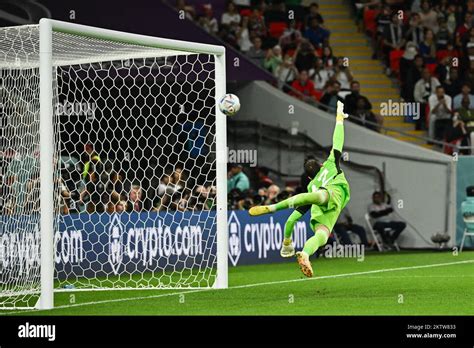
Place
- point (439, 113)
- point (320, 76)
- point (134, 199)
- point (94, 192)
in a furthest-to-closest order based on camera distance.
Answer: point (320, 76)
point (439, 113)
point (134, 199)
point (94, 192)

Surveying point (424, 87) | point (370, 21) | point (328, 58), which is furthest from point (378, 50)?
point (424, 87)

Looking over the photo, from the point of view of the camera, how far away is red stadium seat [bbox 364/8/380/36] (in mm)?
28844

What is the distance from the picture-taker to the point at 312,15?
27938mm

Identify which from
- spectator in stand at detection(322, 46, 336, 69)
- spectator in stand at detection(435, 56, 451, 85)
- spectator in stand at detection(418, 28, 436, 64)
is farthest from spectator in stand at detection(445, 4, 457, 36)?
spectator in stand at detection(322, 46, 336, 69)

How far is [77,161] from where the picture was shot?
20.1 meters

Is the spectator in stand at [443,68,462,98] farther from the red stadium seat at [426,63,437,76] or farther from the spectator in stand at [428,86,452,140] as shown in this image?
the red stadium seat at [426,63,437,76]

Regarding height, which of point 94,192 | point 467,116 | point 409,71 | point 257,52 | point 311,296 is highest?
point 257,52

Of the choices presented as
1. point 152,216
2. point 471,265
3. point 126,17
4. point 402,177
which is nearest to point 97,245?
point 152,216

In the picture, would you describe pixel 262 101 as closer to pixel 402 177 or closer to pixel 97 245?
pixel 402 177

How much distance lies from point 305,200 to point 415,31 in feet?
45.2

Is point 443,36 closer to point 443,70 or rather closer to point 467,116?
point 443,70

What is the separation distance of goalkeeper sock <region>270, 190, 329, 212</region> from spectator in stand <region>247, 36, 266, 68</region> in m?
11.5

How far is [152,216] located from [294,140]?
7.04 m

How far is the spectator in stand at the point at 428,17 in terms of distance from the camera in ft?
92.8
